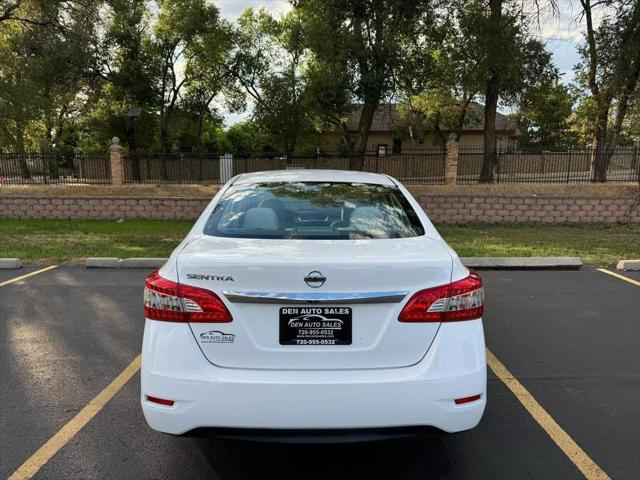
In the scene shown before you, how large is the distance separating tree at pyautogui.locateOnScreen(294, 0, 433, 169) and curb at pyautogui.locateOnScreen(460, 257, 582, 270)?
9.81 metres

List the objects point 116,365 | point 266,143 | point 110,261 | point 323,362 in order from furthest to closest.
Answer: point 266,143
point 110,261
point 116,365
point 323,362

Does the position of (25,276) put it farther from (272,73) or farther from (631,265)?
(272,73)

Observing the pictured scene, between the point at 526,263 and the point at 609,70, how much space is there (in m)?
12.2

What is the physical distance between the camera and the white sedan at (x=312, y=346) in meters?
2.35

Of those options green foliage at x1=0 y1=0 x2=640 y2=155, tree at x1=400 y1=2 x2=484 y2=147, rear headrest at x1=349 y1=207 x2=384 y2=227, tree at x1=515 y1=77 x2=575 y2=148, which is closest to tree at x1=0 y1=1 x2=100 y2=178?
green foliage at x1=0 y1=0 x2=640 y2=155

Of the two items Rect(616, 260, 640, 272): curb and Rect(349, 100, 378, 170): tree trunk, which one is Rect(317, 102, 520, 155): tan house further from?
Rect(616, 260, 640, 272): curb

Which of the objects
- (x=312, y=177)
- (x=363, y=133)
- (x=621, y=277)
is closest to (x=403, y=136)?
(x=363, y=133)

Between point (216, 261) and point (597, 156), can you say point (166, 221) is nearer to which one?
point (216, 261)

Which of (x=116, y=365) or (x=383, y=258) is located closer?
(x=383, y=258)

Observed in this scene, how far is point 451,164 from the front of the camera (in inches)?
682

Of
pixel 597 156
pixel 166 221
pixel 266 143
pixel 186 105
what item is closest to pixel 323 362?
pixel 166 221

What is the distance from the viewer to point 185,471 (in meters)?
2.87

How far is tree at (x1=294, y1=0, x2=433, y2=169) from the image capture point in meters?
16.9

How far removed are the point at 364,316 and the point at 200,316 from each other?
79cm
